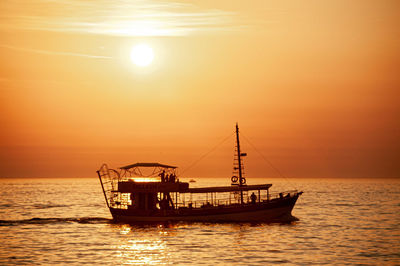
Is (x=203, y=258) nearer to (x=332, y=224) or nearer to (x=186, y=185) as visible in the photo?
(x=186, y=185)

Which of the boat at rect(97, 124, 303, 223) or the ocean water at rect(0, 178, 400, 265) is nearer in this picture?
the ocean water at rect(0, 178, 400, 265)

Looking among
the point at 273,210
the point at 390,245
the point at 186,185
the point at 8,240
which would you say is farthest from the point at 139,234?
the point at 390,245

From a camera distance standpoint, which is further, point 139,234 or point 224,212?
point 224,212

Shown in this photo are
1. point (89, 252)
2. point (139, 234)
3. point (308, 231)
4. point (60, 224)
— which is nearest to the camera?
point (89, 252)

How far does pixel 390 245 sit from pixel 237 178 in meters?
22.4

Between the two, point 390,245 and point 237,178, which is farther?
point 237,178

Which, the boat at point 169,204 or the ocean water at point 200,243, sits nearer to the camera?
the ocean water at point 200,243

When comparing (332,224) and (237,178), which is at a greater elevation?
(237,178)

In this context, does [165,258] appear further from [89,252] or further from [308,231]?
[308,231]

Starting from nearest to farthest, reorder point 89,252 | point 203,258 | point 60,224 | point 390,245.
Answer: point 203,258 < point 89,252 < point 390,245 < point 60,224

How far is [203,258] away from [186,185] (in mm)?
22997

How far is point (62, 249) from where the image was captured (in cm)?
5144

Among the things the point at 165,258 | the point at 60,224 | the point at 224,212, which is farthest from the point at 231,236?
the point at 60,224

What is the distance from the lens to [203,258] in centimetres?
4534
